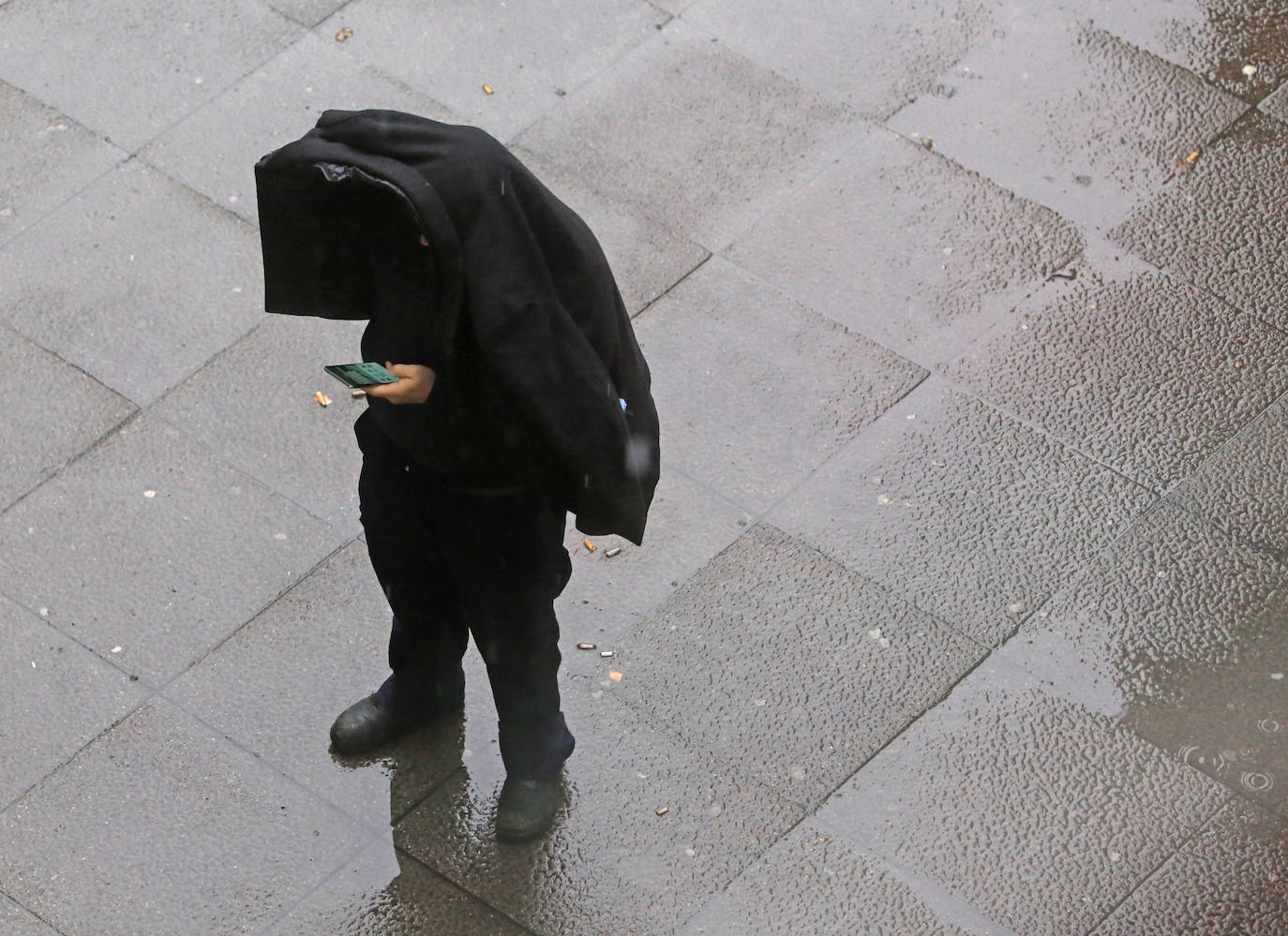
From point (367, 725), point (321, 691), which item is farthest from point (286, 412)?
point (367, 725)

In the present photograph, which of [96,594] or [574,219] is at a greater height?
[574,219]

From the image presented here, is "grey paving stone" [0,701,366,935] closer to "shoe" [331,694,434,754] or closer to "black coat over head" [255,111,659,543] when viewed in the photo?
"shoe" [331,694,434,754]

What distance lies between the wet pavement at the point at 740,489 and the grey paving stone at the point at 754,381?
19 mm

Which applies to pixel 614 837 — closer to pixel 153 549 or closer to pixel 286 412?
pixel 153 549

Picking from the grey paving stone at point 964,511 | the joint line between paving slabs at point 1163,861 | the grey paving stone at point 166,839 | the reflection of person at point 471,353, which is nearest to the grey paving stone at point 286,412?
the grey paving stone at point 166,839

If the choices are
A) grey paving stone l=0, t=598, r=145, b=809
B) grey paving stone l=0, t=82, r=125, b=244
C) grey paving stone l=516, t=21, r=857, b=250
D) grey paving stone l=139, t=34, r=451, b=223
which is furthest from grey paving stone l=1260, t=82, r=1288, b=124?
grey paving stone l=0, t=598, r=145, b=809

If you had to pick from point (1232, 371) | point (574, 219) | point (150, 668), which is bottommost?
point (150, 668)

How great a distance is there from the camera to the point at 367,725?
5.23 m

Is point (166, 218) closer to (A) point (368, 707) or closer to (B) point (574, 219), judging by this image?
(A) point (368, 707)

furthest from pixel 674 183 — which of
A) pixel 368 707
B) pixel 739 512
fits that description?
pixel 368 707

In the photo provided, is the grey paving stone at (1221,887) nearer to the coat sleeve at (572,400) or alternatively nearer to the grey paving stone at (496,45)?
the coat sleeve at (572,400)

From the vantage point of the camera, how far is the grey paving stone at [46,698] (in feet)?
17.2

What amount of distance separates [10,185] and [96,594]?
2269 mm

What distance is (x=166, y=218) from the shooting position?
22.9ft
